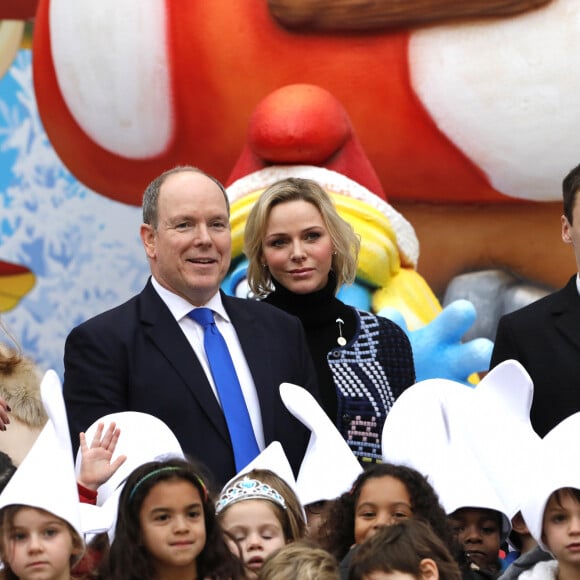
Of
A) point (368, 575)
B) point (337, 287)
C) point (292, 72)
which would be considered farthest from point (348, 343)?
point (292, 72)

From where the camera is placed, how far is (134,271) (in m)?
6.43

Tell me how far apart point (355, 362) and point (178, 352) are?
0.63 metres

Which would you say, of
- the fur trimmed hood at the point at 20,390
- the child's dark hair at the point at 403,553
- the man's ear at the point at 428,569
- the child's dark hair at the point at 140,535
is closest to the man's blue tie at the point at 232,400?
the child's dark hair at the point at 140,535

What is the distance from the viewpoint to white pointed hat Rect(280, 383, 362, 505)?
380 centimetres

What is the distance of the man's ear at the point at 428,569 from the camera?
312 cm

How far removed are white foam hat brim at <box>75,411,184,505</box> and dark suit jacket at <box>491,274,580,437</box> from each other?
0.91 m

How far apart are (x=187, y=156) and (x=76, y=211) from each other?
1.78ft

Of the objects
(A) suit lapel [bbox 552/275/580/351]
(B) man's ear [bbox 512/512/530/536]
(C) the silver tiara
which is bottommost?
(B) man's ear [bbox 512/512/530/536]

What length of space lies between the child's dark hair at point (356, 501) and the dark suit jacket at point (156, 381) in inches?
10.9

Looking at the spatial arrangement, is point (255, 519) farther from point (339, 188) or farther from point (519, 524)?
point (339, 188)

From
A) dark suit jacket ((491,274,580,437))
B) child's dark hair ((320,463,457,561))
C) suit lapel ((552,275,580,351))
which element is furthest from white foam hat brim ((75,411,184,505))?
suit lapel ((552,275,580,351))

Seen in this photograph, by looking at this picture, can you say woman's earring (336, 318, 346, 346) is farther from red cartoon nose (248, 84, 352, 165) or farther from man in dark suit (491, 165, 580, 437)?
red cartoon nose (248, 84, 352, 165)

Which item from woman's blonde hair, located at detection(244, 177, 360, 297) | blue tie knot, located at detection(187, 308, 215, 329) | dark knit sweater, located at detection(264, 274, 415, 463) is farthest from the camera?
woman's blonde hair, located at detection(244, 177, 360, 297)

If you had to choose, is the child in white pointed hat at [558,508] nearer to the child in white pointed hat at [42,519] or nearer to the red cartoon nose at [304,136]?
the child in white pointed hat at [42,519]
